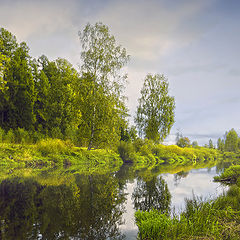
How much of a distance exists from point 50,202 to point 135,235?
3.90m

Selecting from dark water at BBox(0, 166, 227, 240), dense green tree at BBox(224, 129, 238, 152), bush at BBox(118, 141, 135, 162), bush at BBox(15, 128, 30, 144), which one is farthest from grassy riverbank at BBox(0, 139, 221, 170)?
dense green tree at BBox(224, 129, 238, 152)

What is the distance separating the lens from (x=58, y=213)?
6430 millimetres

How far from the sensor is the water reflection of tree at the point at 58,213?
4.99 metres

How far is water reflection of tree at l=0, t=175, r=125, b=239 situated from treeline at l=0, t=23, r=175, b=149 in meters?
14.8

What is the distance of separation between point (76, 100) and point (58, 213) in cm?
1990

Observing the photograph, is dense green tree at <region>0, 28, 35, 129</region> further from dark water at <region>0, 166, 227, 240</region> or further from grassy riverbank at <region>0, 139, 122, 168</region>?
dark water at <region>0, 166, 227, 240</region>

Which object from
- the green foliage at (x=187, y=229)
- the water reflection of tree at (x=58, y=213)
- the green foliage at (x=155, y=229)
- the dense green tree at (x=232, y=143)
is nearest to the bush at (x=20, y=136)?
the water reflection of tree at (x=58, y=213)

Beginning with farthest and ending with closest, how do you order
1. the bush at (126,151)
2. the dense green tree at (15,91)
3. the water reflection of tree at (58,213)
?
the bush at (126,151)
the dense green tree at (15,91)
the water reflection of tree at (58,213)

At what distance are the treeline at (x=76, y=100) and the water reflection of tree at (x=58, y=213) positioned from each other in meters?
14.8

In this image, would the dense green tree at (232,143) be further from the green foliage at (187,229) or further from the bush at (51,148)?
the green foliage at (187,229)

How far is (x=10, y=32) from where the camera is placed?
96.0 feet

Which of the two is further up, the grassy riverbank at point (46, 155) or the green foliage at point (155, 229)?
the grassy riverbank at point (46, 155)

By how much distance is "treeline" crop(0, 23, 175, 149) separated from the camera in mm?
24453

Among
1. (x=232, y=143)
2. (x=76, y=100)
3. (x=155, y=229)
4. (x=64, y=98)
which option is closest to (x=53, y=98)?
(x=64, y=98)
